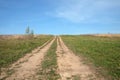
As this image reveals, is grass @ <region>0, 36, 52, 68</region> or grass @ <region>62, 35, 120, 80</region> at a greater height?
grass @ <region>62, 35, 120, 80</region>

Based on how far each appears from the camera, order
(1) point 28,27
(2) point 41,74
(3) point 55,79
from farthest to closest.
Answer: (1) point 28,27 < (2) point 41,74 < (3) point 55,79

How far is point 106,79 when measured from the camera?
923 cm

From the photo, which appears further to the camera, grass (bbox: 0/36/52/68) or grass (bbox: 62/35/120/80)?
grass (bbox: 0/36/52/68)

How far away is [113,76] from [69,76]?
2.70 metres

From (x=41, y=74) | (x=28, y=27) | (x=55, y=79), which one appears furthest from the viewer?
(x=28, y=27)

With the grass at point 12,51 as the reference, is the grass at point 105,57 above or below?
above

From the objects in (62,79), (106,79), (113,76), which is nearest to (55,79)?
(62,79)

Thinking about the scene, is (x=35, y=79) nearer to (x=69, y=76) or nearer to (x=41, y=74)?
(x=41, y=74)

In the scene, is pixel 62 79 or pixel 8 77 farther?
pixel 8 77

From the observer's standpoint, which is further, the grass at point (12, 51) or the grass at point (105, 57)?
the grass at point (12, 51)

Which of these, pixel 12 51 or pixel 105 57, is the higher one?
pixel 105 57

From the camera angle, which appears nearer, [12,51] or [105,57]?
[105,57]

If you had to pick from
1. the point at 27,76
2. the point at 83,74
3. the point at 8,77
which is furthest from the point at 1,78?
the point at 83,74

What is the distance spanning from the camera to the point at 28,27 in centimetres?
12031
